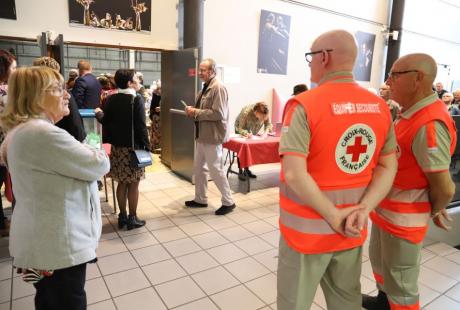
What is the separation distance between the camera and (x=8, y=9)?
11.1 feet

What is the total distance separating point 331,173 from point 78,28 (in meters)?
3.69

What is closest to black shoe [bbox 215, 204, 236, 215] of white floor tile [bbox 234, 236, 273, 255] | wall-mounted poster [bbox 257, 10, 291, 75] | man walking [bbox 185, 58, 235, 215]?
man walking [bbox 185, 58, 235, 215]

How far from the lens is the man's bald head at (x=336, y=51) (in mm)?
1194

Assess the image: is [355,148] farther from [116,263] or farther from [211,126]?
[211,126]

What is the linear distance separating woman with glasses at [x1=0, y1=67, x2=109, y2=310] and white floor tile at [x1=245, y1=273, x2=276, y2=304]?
126 centimetres

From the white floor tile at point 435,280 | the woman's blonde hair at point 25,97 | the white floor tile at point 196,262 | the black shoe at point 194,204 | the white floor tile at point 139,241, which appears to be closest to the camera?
the woman's blonde hair at point 25,97

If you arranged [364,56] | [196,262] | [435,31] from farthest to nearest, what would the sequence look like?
[435,31] < [364,56] < [196,262]

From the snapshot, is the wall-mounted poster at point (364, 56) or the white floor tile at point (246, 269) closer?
the white floor tile at point (246, 269)

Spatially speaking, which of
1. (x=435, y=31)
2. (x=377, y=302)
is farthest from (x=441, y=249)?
(x=435, y=31)

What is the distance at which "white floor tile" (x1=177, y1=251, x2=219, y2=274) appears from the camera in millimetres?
2543

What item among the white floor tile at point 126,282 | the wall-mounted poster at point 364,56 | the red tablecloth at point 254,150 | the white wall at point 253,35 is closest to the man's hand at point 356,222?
the white floor tile at point 126,282

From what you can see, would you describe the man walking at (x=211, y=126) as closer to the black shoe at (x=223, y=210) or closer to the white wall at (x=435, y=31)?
the black shoe at (x=223, y=210)

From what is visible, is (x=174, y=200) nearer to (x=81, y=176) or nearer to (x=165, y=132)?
(x=165, y=132)

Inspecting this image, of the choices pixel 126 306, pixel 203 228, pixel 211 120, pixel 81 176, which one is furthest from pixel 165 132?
pixel 81 176
